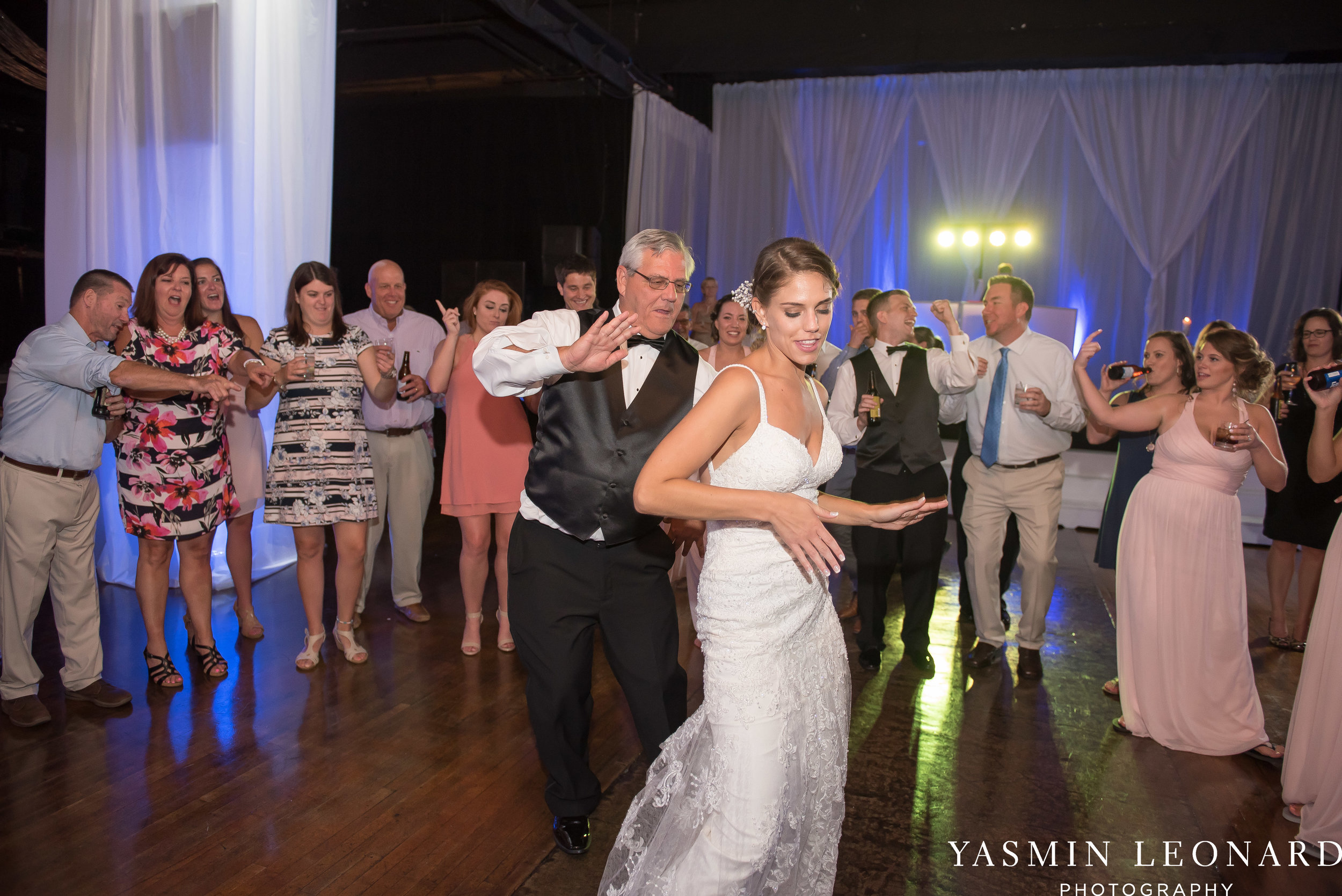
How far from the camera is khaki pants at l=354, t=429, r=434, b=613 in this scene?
4152 millimetres

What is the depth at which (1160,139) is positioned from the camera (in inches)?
367

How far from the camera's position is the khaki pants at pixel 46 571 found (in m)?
2.95

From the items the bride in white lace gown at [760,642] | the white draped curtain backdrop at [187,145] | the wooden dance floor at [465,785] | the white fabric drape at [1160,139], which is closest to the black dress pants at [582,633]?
the wooden dance floor at [465,785]

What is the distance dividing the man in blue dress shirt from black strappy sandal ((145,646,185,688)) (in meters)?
0.17

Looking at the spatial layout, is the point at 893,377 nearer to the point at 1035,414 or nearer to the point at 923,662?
the point at 1035,414

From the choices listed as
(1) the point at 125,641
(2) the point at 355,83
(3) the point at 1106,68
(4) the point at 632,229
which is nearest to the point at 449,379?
(1) the point at 125,641

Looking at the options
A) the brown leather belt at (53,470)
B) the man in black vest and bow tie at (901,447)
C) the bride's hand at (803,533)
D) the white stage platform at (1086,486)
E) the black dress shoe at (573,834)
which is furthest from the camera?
the white stage platform at (1086,486)

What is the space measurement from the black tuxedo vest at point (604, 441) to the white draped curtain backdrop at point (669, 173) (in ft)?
18.7

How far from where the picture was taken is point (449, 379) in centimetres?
375

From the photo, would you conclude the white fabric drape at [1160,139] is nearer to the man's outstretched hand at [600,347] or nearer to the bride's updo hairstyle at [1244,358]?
the bride's updo hairstyle at [1244,358]

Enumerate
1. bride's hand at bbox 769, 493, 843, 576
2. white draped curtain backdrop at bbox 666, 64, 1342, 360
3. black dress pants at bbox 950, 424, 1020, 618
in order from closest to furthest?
bride's hand at bbox 769, 493, 843, 576 < black dress pants at bbox 950, 424, 1020, 618 < white draped curtain backdrop at bbox 666, 64, 1342, 360

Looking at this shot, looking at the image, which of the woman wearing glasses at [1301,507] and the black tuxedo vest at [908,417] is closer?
the black tuxedo vest at [908,417]

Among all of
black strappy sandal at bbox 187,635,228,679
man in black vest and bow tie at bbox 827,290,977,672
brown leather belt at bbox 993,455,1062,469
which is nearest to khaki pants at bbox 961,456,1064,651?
brown leather belt at bbox 993,455,1062,469

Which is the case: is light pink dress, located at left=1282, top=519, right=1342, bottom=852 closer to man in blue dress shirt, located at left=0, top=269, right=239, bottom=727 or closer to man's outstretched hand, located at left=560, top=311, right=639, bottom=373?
man's outstretched hand, located at left=560, top=311, right=639, bottom=373
